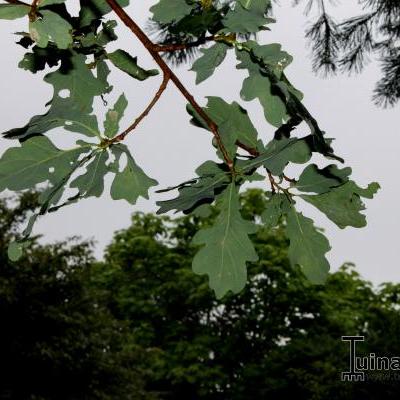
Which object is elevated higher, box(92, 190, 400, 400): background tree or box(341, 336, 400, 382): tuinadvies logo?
box(92, 190, 400, 400): background tree

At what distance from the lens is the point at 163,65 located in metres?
1.12

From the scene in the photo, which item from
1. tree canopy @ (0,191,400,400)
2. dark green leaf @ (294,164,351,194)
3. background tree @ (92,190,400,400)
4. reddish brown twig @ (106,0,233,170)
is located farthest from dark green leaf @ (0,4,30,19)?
background tree @ (92,190,400,400)

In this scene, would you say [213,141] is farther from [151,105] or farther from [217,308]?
[217,308]

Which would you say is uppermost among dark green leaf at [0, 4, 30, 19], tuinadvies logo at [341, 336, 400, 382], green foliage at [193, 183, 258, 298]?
tuinadvies logo at [341, 336, 400, 382]

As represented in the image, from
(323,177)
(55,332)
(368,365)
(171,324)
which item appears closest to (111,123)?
(323,177)

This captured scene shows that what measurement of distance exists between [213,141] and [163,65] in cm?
26

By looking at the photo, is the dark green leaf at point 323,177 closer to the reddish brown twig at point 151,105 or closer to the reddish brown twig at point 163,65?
the reddish brown twig at point 163,65

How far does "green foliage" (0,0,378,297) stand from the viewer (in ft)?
3.72

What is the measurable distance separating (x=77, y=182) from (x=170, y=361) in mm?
20855

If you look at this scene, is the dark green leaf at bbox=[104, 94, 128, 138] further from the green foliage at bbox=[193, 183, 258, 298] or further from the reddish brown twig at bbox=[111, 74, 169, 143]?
the green foliage at bbox=[193, 183, 258, 298]

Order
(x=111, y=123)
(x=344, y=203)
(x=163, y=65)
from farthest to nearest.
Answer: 1. (x=344, y=203)
2. (x=111, y=123)
3. (x=163, y=65)

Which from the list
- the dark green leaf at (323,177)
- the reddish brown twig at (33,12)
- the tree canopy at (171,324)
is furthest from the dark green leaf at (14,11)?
the tree canopy at (171,324)

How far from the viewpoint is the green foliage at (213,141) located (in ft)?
3.72

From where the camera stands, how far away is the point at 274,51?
1145 millimetres
